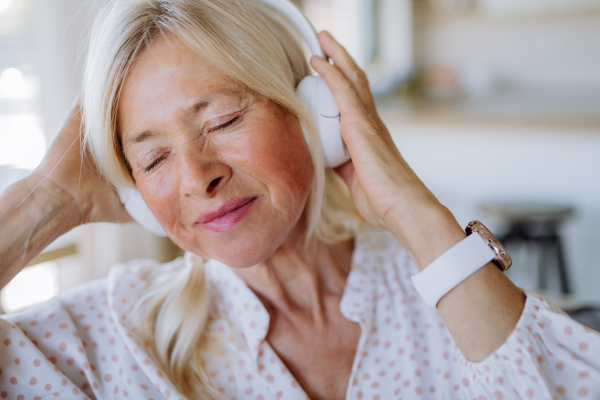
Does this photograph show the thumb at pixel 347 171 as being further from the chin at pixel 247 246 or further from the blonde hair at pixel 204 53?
the chin at pixel 247 246

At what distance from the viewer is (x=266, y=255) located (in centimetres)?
87

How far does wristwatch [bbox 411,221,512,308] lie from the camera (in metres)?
0.72

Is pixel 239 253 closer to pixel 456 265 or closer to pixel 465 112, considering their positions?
pixel 456 265

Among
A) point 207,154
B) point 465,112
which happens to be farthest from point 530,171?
point 207,154

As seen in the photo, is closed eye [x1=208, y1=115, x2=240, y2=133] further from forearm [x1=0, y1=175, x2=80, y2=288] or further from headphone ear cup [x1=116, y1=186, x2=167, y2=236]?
forearm [x1=0, y1=175, x2=80, y2=288]

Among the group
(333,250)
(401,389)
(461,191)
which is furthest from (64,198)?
(461,191)

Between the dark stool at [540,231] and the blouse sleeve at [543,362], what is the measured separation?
1.98 m

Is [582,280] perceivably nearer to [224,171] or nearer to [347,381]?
[347,381]

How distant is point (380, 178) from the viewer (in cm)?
85

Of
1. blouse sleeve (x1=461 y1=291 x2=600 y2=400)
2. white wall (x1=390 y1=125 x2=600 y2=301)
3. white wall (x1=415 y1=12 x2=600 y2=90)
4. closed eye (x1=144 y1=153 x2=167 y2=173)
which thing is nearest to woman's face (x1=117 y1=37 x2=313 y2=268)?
closed eye (x1=144 y1=153 x2=167 y2=173)

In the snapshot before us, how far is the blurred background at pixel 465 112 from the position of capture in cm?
173

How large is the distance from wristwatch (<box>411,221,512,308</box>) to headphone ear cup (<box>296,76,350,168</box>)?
32cm

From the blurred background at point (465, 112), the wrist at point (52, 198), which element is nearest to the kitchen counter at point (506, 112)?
the blurred background at point (465, 112)

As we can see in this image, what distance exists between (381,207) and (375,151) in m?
0.11
